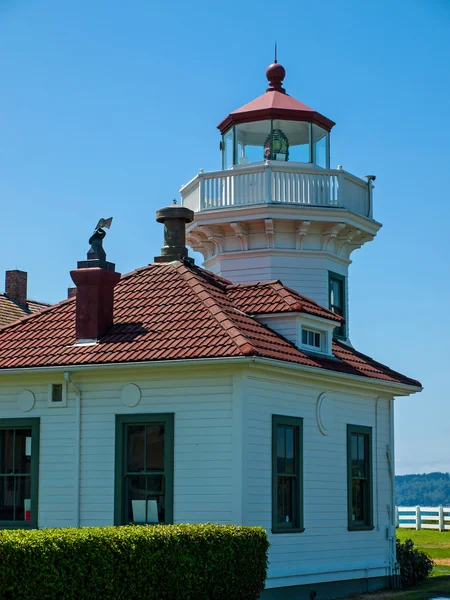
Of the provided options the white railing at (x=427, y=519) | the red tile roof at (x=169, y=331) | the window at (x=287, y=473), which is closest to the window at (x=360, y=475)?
the red tile roof at (x=169, y=331)

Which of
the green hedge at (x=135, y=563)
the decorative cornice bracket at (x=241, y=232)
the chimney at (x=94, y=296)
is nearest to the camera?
the green hedge at (x=135, y=563)

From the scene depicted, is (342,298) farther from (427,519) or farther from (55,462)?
(427,519)

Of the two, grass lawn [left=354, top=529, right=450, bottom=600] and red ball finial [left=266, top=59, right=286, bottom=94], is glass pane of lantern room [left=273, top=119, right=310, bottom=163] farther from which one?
grass lawn [left=354, top=529, right=450, bottom=600]

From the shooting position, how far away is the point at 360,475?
20.4 meters

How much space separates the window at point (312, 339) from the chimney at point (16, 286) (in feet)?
39.6

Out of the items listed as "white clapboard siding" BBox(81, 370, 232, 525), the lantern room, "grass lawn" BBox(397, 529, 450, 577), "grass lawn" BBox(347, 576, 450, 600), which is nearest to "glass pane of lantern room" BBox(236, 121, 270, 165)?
the lantern room

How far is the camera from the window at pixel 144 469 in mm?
17375

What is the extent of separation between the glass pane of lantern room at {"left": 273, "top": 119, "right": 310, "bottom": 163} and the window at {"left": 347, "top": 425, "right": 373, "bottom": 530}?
6807 mm

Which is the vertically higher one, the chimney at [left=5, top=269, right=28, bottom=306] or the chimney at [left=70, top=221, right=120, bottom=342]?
the chimney at [left=5, top=269, right=28, bottom=306]

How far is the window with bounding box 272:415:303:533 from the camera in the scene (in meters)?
17.6

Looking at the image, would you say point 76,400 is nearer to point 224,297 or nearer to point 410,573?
point 224,297

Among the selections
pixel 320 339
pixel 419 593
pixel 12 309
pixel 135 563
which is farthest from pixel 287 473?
pixel 12 309

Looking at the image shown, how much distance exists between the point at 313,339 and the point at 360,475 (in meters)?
2.68

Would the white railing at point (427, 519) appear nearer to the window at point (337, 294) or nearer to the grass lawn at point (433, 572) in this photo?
the grass lawn at point (433, 572)
